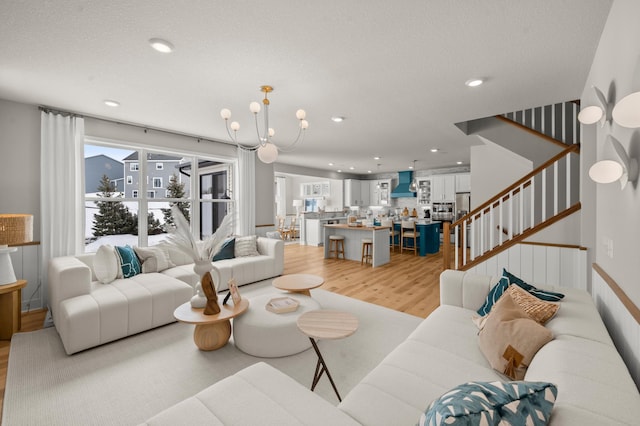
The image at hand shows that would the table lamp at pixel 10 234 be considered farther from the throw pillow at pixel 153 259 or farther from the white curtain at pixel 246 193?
the white curtain at pixel 246 193

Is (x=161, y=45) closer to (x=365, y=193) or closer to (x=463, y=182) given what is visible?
(x=463, y=182)

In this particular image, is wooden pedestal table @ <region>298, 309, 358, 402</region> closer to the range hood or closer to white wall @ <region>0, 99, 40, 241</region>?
white wall @ <region>0, 99, 40, 241</region>

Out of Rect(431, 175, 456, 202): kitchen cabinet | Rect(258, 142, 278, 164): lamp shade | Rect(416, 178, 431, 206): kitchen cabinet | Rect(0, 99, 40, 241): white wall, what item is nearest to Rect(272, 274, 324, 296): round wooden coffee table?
Rect(258, 142, 278, 164): lamp shade

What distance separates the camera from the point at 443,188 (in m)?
8.98

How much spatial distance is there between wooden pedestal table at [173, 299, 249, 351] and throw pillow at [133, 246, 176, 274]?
57.9 inches

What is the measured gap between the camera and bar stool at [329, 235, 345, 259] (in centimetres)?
646

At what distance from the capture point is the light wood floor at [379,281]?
330 cm

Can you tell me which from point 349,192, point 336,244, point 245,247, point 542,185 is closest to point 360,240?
point 336,244

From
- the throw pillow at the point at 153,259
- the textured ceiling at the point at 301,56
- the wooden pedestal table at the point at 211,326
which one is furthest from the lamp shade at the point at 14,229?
the wooden pedestal table at the point at 211,326

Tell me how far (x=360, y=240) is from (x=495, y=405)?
5.55 m

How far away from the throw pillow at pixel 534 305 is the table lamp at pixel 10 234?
4.27 meters

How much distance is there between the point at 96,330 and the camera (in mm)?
2502

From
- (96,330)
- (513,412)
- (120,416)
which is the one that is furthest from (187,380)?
(513,412)

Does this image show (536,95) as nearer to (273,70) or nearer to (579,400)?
(273,70)
